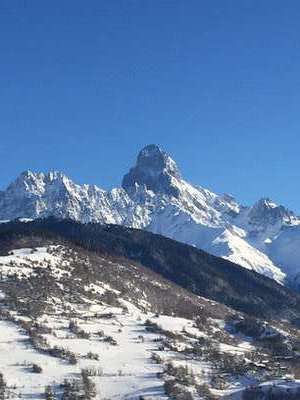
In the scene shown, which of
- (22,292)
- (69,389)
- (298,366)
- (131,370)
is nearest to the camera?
(69,389)

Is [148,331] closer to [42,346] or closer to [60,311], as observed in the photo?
[60,311]

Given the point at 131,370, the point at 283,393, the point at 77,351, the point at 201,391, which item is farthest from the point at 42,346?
the point at 283,393

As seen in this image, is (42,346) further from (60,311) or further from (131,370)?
(60,311)

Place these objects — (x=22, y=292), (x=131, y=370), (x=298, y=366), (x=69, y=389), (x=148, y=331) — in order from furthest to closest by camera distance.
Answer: (x=22, y=292)
(x=148, y=331)
(x=298, y=366)
(x=131, y=370)
(x=69, y=389)

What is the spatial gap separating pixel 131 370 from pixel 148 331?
37.6 m

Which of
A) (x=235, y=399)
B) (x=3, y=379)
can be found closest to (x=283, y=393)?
(x=235, y=399)

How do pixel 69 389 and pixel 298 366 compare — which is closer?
pixel 69 389

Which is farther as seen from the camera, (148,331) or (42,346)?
(148,331)

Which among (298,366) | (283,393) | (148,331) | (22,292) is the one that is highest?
(22,292)

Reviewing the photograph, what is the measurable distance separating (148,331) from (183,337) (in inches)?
318

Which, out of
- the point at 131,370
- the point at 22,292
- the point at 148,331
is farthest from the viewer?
the point at 22,292

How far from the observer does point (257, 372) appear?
153750mm

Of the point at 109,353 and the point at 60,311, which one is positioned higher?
the point at 60,311

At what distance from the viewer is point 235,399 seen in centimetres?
13575
